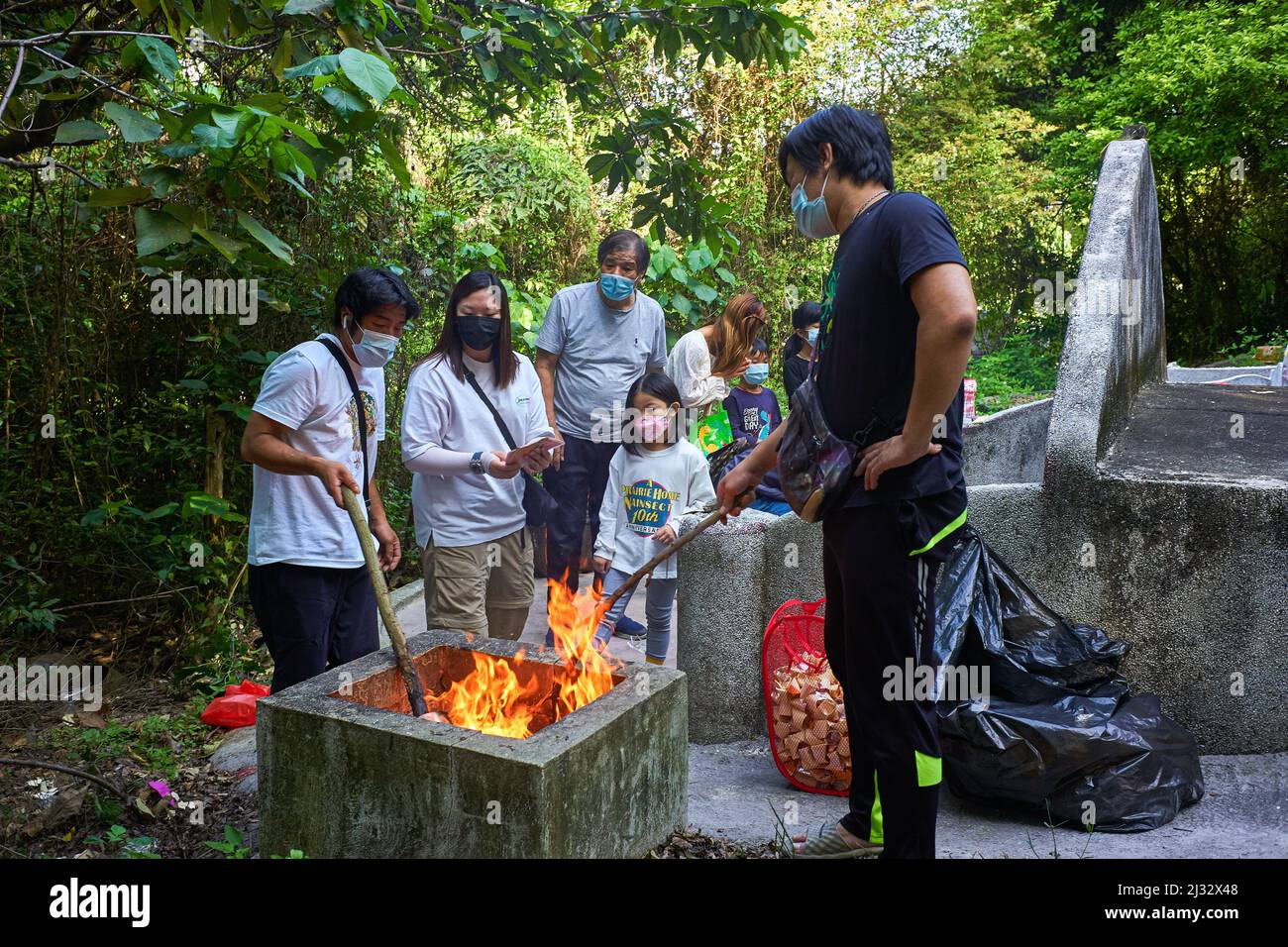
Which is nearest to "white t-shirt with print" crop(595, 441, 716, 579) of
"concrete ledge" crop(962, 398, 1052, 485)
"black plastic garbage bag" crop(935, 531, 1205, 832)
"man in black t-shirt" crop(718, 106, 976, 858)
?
"black plastic garbage bag" crop(935, 531, 1205, 832)

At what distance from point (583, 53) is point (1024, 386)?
38.9 ft

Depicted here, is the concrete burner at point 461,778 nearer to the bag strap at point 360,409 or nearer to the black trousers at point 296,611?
the black trousers at point 296,611

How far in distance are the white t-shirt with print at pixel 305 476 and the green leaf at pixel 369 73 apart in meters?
1.30

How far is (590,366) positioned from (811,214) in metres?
2.56

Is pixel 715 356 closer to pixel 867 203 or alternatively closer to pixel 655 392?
pixel 655 392

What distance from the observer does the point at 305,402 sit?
3510mm

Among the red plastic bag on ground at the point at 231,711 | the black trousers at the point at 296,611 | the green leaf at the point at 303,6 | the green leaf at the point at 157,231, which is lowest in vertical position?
the red plastic bag on ground at the point at 231,711

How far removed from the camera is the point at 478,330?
174 inches

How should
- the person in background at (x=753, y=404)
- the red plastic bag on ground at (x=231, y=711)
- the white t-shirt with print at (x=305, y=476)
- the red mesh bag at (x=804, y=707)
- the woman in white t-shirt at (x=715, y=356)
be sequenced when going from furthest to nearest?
1. the person in background at (x=753, y=404)
2. the woman in white t-shirt at (x=715, y=356)
3. the red plastic bag on ground at (x=231, y=711)
4. the red mesh bag at (x=804, y=707)
5. the white t-shirt with print at (x=305, y=476)

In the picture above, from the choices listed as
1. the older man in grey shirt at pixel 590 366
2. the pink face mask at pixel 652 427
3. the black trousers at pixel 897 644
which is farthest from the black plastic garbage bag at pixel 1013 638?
the older man in grey shirt at pixel 590 366

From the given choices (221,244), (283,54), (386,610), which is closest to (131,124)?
(221,244)

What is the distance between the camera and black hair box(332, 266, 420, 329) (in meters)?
3.66

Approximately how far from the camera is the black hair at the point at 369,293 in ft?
12.0

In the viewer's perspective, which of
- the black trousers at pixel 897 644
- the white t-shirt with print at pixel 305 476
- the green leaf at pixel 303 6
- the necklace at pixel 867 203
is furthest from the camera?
the white t-shirt with print at pixel 305 476
